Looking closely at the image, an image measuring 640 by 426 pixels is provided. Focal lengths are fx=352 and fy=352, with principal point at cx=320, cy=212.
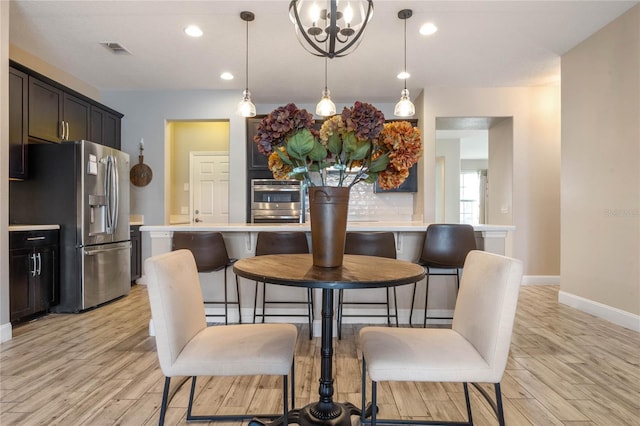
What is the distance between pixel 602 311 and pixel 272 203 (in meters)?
4.01

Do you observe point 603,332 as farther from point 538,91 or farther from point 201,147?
point 201,147

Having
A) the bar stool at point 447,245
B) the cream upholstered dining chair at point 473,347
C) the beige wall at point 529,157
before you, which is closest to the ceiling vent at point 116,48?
the bar stool at point 447,245

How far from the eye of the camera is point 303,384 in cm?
205

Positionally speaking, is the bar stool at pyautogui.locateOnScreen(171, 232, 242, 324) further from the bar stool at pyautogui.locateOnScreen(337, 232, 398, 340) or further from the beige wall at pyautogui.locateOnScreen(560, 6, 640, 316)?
the beige wall at pyautogui.locateOnScreen(560, 6, 640, 316)

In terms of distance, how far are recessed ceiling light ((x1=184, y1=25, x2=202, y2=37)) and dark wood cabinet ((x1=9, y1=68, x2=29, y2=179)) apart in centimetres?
162

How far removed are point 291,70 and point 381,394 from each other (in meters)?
3.70

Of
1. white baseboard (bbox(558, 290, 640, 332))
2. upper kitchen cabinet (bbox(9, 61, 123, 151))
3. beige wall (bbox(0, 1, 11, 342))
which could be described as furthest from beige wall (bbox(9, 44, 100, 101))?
white baseboard (bbox(558, 290, 640, 332))

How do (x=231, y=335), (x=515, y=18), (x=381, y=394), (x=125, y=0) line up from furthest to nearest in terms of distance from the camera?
(x=515, y=18)
(x=125, y=0)
(x=381, y=394)
(x=231, y=335)

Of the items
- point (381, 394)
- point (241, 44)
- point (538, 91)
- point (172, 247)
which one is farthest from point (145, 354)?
point (538, 91)

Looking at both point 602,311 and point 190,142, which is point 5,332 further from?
point 602,311

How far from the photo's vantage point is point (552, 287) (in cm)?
477

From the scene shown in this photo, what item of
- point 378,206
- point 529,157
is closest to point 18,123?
point 378,206

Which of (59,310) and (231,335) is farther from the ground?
(231,335)

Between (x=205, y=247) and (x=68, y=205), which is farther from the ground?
(x=68, y=205)
